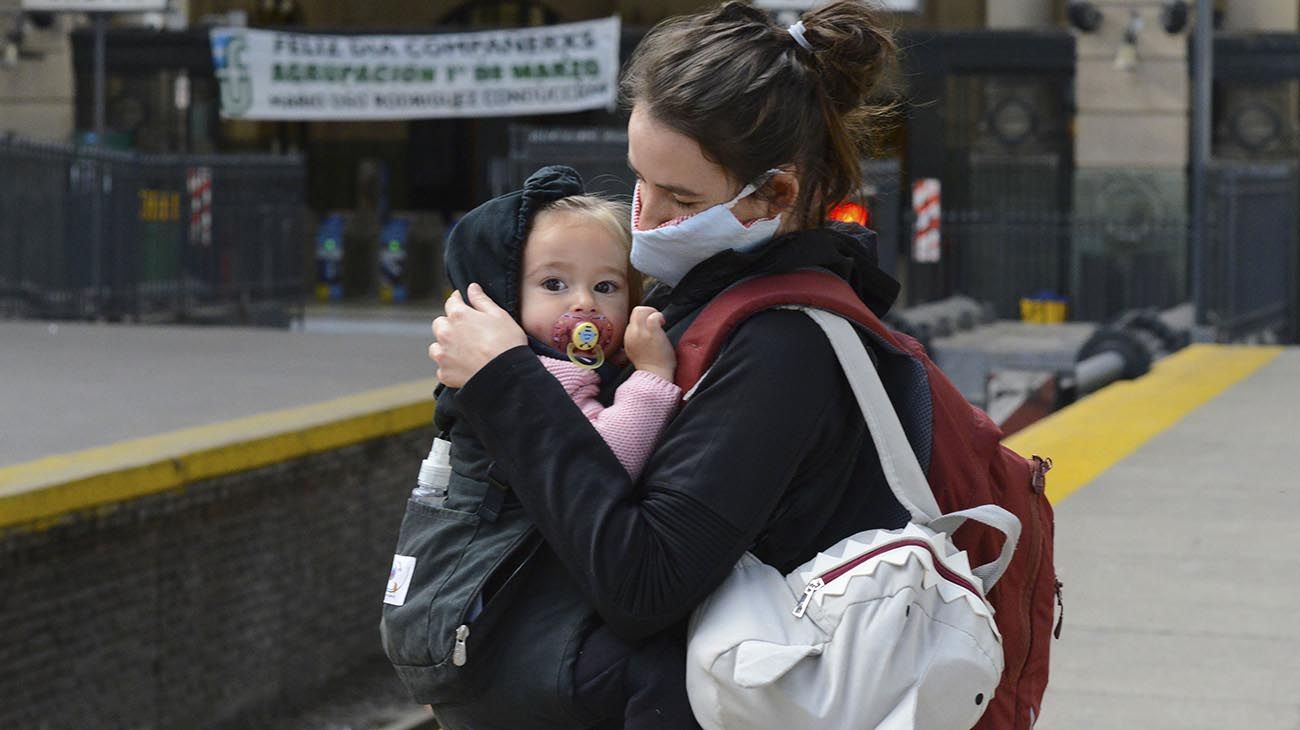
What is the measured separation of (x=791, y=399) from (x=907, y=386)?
0.63ft

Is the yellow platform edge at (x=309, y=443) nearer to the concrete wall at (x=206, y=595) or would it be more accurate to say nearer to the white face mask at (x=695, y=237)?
the concrete wall at (x=206, y=595)

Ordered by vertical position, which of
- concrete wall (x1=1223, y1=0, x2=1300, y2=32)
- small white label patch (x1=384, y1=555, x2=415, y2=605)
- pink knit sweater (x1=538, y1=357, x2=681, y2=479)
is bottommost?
small white label patch (x1=384, y1=555, x2=415, y2=605)

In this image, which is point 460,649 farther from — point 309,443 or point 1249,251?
point 1249,251

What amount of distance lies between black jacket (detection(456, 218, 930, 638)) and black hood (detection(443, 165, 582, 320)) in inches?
5.8

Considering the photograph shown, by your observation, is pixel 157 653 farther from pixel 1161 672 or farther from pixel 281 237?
pixel 281 237

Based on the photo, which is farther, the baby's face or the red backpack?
the baby's face

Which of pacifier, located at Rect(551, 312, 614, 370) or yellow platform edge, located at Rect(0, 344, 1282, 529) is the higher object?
pacifier, located at Rect(551, 312, 614, 370)

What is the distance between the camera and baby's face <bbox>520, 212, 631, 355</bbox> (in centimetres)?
244

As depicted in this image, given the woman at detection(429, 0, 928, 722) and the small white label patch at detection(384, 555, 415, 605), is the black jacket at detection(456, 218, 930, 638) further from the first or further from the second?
the small white label patch at detection(384, 555, 415, 605)

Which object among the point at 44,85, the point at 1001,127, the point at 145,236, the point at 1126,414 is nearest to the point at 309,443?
the point at 1126,414

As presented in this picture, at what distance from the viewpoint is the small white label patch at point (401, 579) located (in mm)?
2412

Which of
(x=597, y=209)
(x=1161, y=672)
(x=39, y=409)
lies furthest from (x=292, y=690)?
(x=597, y=209)

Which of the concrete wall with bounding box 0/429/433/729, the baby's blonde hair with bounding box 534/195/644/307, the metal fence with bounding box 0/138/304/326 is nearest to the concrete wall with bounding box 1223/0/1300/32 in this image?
the metal fence with bounding box 0/138/304/326

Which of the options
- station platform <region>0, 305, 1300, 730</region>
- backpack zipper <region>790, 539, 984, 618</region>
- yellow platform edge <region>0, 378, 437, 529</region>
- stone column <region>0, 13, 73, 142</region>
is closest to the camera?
backpack zipper <region>790, 539, 984, 618</region>
